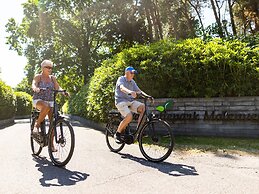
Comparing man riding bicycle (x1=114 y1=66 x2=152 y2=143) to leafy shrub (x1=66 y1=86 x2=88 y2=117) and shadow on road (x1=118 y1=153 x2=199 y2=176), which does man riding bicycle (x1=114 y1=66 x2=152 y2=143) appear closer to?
shadow on road (x1=118 y1=153 x2=199 y2=176)

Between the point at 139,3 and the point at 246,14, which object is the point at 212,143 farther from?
the point at 139,3

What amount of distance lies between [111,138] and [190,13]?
1843cm

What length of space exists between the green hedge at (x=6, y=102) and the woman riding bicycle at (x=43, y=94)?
35.8ft

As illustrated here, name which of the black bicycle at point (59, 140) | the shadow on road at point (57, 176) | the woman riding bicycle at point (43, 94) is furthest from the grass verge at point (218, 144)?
the woman riding bicycle at point (43, 94)

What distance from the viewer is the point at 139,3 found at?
2142 centimetres

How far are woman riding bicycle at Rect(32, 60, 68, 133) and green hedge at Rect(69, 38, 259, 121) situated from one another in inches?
130

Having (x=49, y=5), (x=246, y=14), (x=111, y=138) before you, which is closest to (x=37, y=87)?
(x=111, y=138)

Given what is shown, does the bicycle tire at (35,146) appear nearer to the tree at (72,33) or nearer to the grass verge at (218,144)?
the grass verge at (218,144)

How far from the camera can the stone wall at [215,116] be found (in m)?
7.37

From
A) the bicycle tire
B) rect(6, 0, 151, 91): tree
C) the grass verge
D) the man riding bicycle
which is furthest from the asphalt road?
rect(6, 0, 151, 91): tree

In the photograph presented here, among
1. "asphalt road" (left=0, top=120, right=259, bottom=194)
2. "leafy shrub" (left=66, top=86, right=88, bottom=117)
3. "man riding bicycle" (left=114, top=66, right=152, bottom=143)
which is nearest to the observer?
"asphalt road" (left=0, top=120, right=259, bottom=194)

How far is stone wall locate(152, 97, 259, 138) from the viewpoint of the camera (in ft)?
24.2

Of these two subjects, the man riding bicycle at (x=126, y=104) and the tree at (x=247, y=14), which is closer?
the man riding bicycle at (x=126, y=104)

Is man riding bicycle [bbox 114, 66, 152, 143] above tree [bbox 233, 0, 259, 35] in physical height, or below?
below
